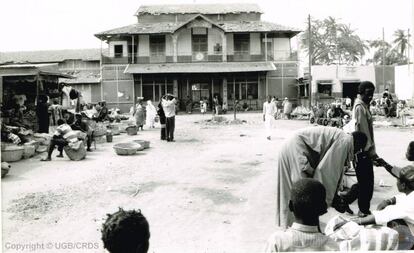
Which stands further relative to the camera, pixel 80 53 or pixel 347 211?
pixel 80 53

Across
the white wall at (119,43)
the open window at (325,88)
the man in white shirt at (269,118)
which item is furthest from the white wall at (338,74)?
the man in white shirt at (269,118)

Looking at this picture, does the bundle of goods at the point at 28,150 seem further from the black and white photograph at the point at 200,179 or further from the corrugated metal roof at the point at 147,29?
the corrugated metal roof at the point at 147,29

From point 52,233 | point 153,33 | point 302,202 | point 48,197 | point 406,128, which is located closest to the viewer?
point 302,202

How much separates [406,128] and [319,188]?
1266cm

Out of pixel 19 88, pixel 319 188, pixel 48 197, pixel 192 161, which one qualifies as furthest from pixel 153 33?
pixel 319 188

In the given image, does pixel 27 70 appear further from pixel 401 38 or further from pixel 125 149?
pixel 401 38

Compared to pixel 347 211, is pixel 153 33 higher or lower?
higher

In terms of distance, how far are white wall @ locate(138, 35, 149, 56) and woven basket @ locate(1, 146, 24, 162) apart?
20.6m

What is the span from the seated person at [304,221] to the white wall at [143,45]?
2717 cm

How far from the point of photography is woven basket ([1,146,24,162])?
26.4 ft

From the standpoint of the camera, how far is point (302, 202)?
6.97 feet

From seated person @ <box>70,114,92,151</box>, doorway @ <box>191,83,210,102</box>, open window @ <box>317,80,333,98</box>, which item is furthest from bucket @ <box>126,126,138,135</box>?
doorway @ <box>191,83,210,102</box>

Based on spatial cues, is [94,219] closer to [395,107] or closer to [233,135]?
[233,135]

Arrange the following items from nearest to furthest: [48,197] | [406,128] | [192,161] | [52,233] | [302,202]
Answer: [302,202] < [52,233] < [48,197] < [192,161] < [406,128]
